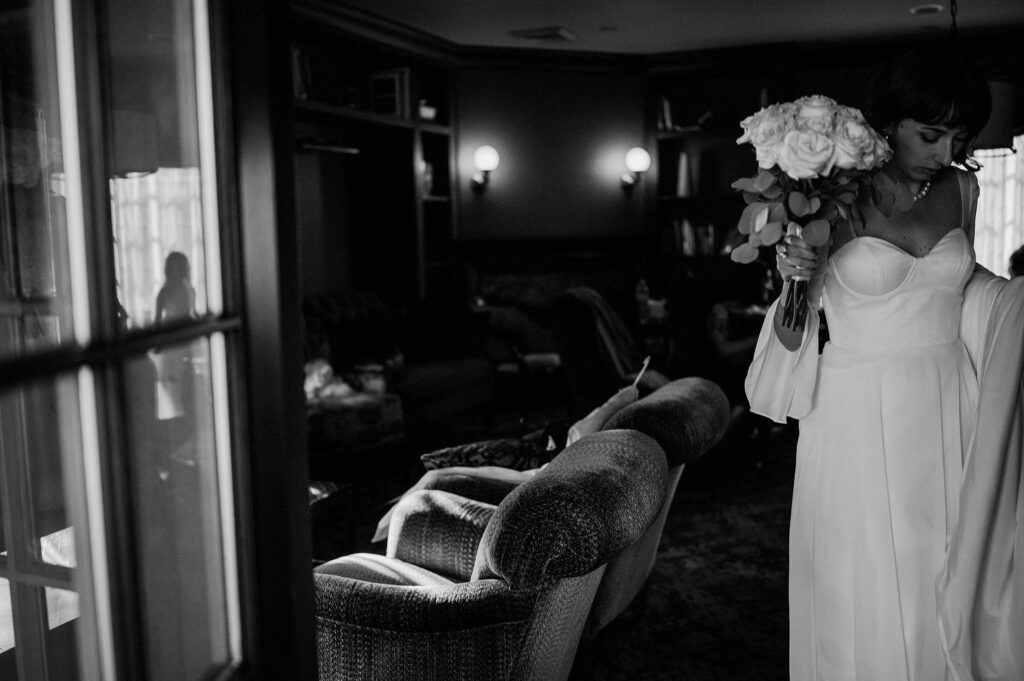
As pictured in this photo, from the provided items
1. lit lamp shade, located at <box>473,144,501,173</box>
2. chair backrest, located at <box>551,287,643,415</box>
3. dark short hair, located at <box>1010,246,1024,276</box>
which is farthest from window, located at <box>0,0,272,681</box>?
lit lamp shade, located at <box>473,144,501,173</box>

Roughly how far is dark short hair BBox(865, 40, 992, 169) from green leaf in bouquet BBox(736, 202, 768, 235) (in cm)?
36

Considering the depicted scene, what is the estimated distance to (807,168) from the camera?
75.1 inches

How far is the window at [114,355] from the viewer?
2.70 feet

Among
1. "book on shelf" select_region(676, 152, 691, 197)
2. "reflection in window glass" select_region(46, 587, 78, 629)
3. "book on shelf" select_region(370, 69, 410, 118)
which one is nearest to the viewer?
"reflection in window glass" select_region(46, 587, 78, 629)

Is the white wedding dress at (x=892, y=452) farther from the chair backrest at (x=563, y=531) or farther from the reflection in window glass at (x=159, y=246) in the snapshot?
the reflection in window glass at (x=159, y=246)

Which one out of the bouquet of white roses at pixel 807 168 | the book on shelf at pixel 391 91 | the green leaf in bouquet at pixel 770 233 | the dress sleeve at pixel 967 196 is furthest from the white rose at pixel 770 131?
the book on shelf at pixel 391 91

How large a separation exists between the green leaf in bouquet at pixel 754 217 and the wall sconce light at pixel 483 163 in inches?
233

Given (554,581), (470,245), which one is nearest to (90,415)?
(554,581)

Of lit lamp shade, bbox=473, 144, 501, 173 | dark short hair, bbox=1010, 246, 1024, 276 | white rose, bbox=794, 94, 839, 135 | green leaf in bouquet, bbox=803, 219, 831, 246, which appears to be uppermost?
lit lamp shade, bbox=473, 144, 501, 173

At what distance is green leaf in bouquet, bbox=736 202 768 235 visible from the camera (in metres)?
2.03

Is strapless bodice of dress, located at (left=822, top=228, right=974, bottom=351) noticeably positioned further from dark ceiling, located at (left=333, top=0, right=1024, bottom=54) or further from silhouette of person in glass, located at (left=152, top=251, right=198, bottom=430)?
dark ceiling, located at (left=333, top=0, right=1024, bottom=54)

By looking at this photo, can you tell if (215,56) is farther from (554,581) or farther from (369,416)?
(369,416)

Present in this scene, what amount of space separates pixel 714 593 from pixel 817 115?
6.92 feet

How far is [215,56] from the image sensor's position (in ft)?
3.52
